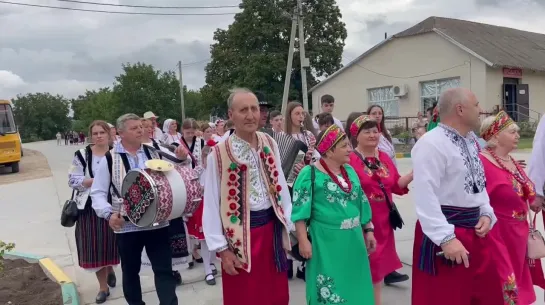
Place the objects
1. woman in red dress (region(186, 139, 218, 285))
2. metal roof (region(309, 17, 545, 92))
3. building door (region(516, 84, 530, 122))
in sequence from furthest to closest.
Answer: building door (region(516, 84, 530, 122)), metal roof (region(309, 17, 545, 92)), woman in red dress (region(186, 139, 218, 285))

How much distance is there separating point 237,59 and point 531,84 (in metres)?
20.2

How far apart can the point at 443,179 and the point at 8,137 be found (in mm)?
21007

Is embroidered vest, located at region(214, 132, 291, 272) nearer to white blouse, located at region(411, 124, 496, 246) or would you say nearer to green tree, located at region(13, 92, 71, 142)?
white blouse, located at region(411, 124, 496, 246)

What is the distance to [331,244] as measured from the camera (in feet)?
10.9

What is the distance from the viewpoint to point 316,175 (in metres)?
3.40

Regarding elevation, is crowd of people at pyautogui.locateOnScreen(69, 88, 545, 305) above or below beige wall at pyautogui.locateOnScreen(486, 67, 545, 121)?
below

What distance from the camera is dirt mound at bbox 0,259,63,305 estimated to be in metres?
4.95

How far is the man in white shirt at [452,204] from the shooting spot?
2.90 meters

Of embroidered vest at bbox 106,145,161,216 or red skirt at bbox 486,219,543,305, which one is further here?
embroidered vest at bbox 106,145,161,216

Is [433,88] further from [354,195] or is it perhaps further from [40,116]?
[40,116]

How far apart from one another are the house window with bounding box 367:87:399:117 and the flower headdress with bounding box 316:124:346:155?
25983mm

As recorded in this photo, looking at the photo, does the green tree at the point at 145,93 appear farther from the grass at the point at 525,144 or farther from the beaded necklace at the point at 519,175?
the beaded necklace at the point at 519,175

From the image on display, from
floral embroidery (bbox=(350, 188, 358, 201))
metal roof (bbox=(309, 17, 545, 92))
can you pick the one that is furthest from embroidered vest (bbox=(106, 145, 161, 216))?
metal roof (bbox=(309, 17, 545, 92))

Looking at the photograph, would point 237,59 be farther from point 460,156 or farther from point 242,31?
point 460,156
